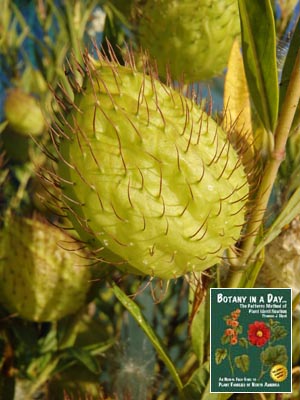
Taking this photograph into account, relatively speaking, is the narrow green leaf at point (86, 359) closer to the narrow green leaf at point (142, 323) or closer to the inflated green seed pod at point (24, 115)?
the narrow green leaf at point (142, 323)

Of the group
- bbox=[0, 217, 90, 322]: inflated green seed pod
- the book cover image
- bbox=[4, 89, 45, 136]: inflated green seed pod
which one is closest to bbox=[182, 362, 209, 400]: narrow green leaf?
the book cover image

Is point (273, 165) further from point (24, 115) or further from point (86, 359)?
point (24, 115)

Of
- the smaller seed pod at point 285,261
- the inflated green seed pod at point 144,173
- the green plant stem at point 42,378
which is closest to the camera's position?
the inflated green seed pod at point 144,173

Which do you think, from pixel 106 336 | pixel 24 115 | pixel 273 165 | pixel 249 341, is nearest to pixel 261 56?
pixel 273 165

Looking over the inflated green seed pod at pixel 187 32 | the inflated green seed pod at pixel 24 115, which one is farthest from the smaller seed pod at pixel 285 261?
the inflated green seed pod at pixel 24 115

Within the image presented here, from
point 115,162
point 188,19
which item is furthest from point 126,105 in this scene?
point 188,19

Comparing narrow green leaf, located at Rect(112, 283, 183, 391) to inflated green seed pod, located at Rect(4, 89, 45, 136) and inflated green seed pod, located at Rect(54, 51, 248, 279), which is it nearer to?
inflated green seed pod, located at Rect(54, 51, 248, 279)
